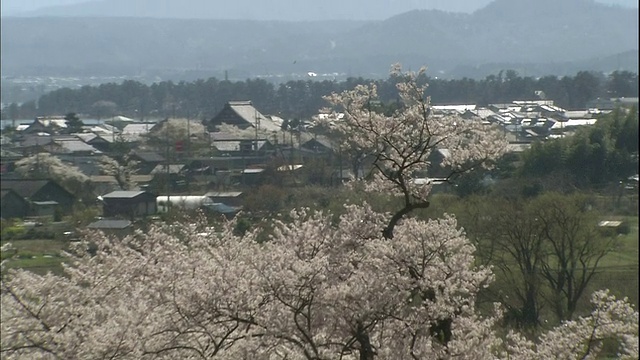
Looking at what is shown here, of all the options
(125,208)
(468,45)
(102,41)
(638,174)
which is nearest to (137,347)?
(638,174)

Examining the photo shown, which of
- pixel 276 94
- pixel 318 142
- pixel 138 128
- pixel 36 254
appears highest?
pixel 276 94

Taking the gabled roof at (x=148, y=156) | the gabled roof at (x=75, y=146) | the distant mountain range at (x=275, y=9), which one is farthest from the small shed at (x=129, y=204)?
the distant mountain range at (x=275, y=9)

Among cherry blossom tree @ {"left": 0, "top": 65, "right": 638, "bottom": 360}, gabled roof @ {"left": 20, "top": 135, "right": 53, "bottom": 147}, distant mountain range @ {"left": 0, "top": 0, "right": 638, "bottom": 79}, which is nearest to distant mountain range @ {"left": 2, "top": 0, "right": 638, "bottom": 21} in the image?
distant mountain range @ {"left": 0, "top": 0, "right": 638, "bottom": 79}

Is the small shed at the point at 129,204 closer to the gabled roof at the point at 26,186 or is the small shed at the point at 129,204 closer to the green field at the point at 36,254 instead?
the green field at the point at 36,254

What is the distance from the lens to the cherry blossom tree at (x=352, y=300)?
5.33 m

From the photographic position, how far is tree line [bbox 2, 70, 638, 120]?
41.2ft

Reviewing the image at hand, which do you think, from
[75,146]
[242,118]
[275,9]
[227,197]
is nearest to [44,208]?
[75,146]

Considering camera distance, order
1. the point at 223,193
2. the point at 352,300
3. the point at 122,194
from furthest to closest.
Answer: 1. the point at 122,194
2. the point at 223,193
3. the point at 352,300

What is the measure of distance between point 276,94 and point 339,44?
742cm

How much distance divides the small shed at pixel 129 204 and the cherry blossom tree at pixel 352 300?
5418 mm

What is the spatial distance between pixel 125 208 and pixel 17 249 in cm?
148

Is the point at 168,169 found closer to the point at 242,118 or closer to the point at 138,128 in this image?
the point at 242,118

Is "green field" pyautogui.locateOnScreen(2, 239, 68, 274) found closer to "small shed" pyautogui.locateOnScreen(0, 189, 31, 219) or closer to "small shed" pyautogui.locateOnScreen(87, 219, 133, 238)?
"small shed" pyautogui.locateOnScreen(87, 219, 133, 238)

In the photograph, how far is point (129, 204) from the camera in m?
12.3
